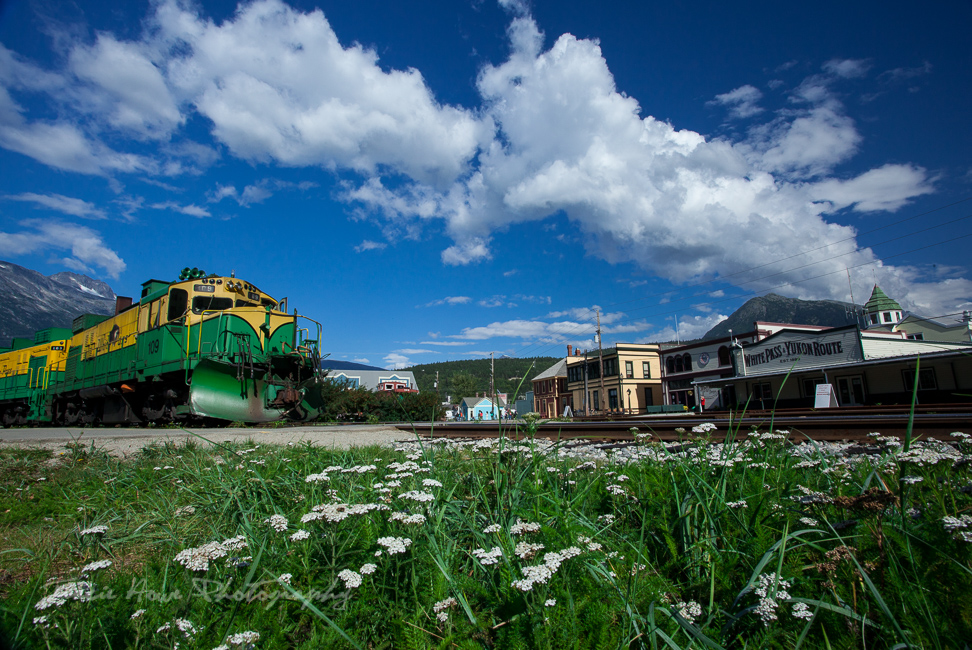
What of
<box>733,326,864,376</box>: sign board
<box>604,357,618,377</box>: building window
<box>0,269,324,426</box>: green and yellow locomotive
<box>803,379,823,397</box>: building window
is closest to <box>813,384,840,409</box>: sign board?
<box>733,326,864,376</box>: sign board

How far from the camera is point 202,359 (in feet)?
39.6

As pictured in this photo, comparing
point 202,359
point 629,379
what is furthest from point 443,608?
point 629,379

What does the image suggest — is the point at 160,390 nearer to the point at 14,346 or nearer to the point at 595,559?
the point at 595,559

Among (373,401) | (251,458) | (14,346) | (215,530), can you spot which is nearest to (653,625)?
(215,530)

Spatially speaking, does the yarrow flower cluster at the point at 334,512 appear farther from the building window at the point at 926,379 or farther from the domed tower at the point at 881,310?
the domed tower at the point at 881,310

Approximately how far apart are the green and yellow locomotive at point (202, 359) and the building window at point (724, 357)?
40.5 meters

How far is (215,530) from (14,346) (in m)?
31.9

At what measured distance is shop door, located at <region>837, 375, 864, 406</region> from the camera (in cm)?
2945

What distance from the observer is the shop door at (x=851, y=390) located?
29453mm

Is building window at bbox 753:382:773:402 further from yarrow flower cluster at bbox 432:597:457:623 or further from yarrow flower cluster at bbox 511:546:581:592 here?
yarrow flower cluster at bbox 432:597:457:623

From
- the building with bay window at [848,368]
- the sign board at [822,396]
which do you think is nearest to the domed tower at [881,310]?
the building with bay window at [848,368]

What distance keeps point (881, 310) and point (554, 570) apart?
7991cm

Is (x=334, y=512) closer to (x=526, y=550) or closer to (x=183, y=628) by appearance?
(x=183, y=628)

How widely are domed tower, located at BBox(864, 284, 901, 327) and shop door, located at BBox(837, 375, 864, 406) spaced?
40.6 metres
